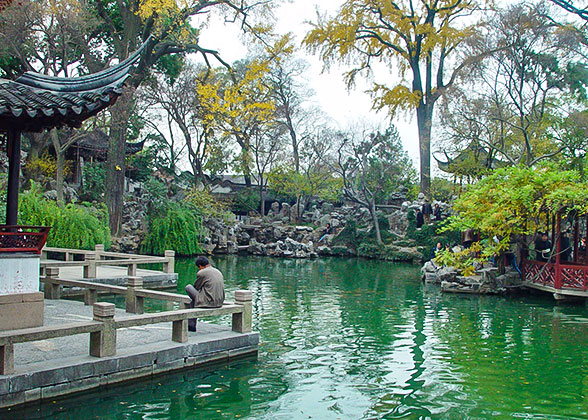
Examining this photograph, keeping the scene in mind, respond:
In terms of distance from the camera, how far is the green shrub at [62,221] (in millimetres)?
16955

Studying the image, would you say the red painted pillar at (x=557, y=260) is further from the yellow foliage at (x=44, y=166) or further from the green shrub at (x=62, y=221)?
the yellow foliage at (x=44, y=166)

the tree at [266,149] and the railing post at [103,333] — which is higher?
the tree at [266,149]

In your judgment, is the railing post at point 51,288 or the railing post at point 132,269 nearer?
the railing post at point 51,288

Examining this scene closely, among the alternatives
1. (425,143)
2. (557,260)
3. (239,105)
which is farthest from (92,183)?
(557,260)

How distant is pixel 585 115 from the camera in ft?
69.2

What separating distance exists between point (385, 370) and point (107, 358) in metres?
3.68

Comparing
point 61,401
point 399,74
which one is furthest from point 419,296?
point 399,74

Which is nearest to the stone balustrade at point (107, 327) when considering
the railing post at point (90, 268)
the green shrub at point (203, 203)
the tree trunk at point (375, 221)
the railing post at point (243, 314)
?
the railing post at point (243, 314)

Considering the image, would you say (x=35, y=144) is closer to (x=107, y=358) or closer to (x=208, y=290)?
(x=208, y=290)

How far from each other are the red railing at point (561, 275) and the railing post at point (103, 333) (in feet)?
37.6

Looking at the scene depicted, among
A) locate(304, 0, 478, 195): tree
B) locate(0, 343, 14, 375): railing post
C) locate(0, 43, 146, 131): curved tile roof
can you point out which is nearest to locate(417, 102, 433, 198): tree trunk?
locate(304, 0, 478, 195): tree

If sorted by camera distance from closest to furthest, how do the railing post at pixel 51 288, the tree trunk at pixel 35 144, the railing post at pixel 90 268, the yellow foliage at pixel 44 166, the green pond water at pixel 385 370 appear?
the green pond water at pixel 385 370, the railing post at pixel 51 288, the railing post at pixel 90 268, the yellow foliage at pixel 44 166, the tree trunk at pixel 35 144

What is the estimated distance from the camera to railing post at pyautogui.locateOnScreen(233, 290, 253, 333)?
789cm

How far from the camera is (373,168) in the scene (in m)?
30.5
